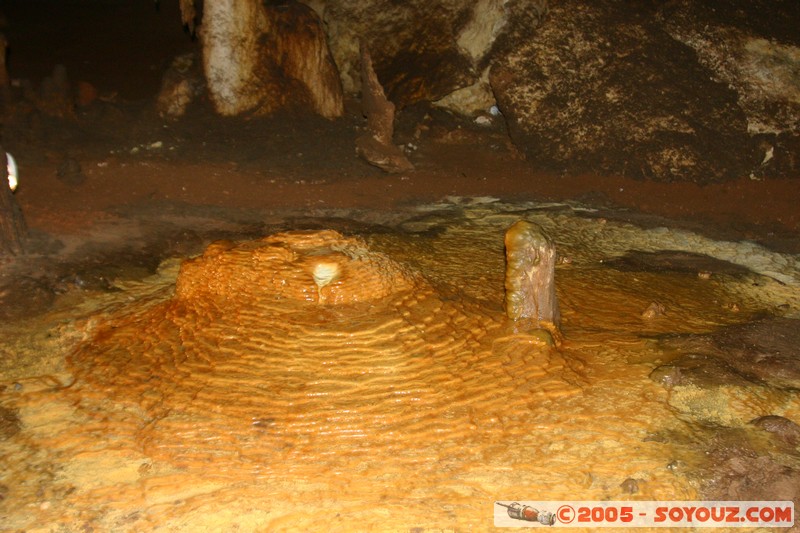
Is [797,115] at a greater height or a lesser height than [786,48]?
lesser

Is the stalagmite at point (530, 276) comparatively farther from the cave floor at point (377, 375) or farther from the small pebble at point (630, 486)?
the small pebble at point (630, 486)

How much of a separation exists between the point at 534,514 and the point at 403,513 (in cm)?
56

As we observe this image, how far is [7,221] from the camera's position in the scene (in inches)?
209

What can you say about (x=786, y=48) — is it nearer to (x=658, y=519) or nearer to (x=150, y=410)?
(x=658, y=519)

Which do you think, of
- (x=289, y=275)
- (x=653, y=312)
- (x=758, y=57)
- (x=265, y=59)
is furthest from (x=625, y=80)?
(x=289, y=275)

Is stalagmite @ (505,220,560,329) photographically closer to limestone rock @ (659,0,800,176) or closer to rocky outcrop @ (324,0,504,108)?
limestone rock @ (659,0,800,176)

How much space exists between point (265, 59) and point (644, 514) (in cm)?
710

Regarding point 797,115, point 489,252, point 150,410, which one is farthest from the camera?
point 797,115

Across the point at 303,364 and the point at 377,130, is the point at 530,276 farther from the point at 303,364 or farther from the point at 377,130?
the point at 377,130

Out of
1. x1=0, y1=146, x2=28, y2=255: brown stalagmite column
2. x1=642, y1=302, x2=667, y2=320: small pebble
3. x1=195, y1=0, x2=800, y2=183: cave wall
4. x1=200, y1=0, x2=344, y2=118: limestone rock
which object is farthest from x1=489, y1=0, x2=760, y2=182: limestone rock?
x1=0, y1=146, x2=28, y2=255: brown stalagmite column

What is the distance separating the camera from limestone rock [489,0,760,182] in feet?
25.0

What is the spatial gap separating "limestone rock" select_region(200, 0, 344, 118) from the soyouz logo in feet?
21.9

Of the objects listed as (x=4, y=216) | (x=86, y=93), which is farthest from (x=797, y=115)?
(x=86, y=93)

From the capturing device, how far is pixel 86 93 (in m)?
9.03
